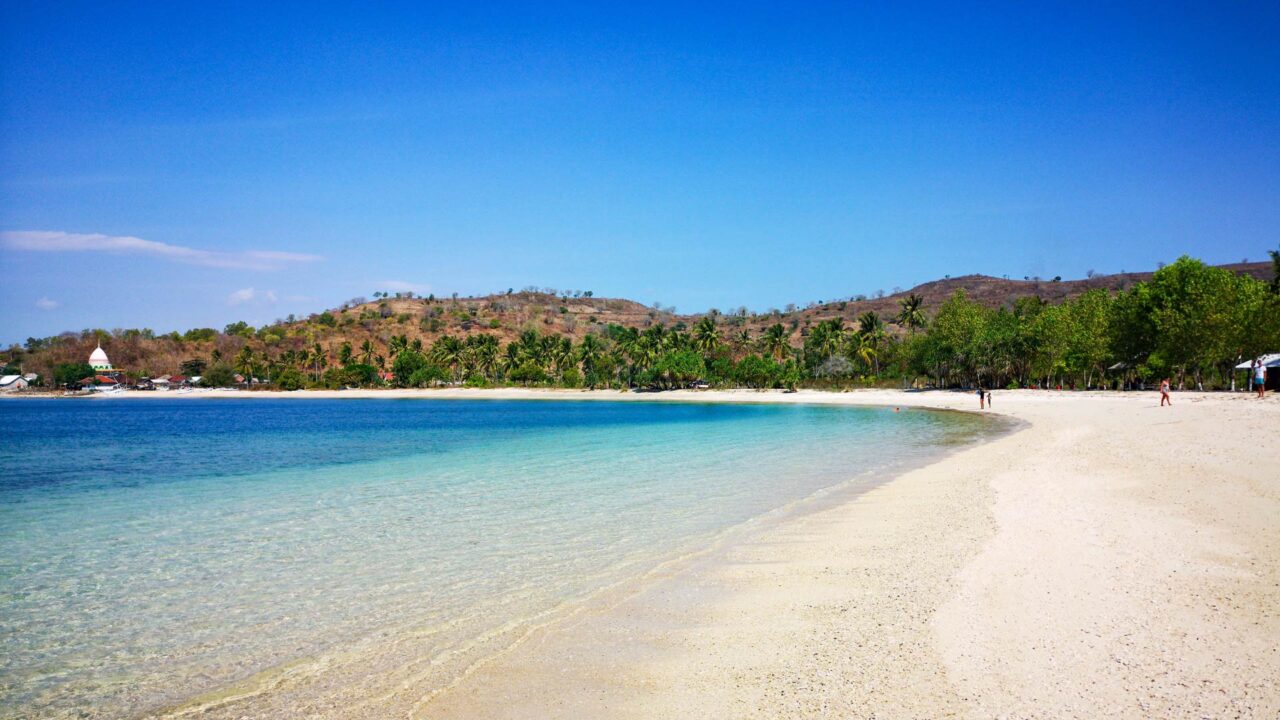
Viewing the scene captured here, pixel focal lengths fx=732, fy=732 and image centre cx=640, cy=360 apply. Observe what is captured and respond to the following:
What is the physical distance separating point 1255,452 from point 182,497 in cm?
2583

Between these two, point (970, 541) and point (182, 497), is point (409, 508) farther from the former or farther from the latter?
point (970, 541)

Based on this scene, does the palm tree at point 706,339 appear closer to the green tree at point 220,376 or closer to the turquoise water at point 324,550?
the turquoise water at point 324,550

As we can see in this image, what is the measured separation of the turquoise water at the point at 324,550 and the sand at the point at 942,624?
0.98 m

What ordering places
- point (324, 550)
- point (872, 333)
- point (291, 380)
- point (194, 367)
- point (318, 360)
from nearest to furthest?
point (324, 550) → point (872, 333) → point (291, 380) → point (318, 360) → point (194, 367)

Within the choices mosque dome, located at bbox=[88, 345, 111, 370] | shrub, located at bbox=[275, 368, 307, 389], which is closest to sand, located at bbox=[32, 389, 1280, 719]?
shrub, located at bbox=[275, 368, 307, 389]

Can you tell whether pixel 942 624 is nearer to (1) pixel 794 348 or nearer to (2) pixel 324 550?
(2) pixel 324 550

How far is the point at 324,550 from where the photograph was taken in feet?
37.6

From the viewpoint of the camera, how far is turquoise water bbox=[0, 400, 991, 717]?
22.7ft

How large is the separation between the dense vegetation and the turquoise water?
4109 centimetres

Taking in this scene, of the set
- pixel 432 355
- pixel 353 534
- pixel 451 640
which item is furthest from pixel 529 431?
pixel 432 355

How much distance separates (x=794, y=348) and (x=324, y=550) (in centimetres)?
11031

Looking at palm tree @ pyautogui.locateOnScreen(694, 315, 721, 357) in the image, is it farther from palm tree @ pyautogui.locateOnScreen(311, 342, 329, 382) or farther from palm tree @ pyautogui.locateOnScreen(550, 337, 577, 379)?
palm tree @ pyautogui.locateOnScreen(311, 342, 329, 382)

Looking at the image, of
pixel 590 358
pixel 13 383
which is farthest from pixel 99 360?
pixel 590 358

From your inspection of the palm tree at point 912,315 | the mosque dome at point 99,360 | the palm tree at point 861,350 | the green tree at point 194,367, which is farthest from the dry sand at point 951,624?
the mosque dome at point 99,360
